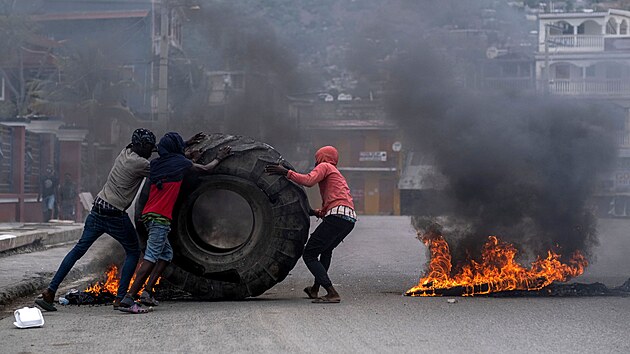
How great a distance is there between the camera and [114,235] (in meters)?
9.24

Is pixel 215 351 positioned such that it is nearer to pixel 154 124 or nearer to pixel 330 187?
pixel 330 187

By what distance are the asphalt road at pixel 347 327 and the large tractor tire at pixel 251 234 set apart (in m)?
0.24

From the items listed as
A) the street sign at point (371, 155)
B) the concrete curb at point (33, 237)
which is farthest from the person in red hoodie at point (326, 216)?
the street sign at point (371, 155)

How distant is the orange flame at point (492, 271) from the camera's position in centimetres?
1006

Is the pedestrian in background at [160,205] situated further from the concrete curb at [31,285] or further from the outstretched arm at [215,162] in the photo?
the concrete curb at [31,285]

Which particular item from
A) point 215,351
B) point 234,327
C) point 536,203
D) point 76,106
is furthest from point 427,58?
point 76,106

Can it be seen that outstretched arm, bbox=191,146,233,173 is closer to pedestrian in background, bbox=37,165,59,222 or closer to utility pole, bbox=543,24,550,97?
utility pole, bbox=543,24,550,97

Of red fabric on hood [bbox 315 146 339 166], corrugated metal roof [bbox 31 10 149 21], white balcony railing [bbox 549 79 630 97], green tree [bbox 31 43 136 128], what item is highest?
corrugated metal roof [bbox 31 10 149 21]

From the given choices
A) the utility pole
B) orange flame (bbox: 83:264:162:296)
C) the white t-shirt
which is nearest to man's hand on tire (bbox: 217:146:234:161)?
the white t-shirt

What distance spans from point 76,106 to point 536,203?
81.2ft

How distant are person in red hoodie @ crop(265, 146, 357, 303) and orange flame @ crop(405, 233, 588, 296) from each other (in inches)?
41.3

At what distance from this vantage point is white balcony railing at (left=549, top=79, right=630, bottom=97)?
39.9ft

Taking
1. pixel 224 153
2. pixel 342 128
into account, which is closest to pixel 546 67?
pixel 224 153

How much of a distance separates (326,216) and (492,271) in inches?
80.9
